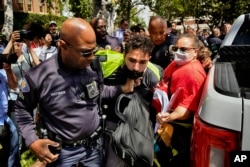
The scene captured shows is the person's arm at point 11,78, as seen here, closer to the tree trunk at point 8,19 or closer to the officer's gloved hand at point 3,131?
the officer's gloved hand at point 3,131

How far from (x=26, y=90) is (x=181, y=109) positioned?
1072mm

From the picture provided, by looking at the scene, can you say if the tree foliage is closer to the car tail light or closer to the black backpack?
the black backpack

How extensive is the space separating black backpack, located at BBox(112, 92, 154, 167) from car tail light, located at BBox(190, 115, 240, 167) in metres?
0.85

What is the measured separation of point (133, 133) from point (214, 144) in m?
1.00

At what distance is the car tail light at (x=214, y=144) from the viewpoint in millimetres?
1353

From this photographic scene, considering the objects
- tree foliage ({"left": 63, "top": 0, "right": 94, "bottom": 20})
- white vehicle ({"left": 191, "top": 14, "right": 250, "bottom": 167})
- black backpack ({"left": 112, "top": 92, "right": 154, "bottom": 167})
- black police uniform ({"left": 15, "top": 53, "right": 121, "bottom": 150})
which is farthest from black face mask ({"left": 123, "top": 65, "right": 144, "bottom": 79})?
tree foliage ({"left": 63, "top": 0, "right": 94, "bottom": 20})

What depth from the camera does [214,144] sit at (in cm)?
139

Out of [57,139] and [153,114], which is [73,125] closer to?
[57,139]

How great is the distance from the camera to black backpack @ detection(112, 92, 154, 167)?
2275 mm

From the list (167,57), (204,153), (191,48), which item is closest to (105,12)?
(167,57)

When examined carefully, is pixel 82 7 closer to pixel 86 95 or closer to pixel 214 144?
pixel 86 95

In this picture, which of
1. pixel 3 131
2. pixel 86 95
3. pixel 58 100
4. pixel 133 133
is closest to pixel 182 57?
pixel 133 133

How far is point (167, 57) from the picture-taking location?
4.00m

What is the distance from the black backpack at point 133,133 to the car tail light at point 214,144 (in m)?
0.85
